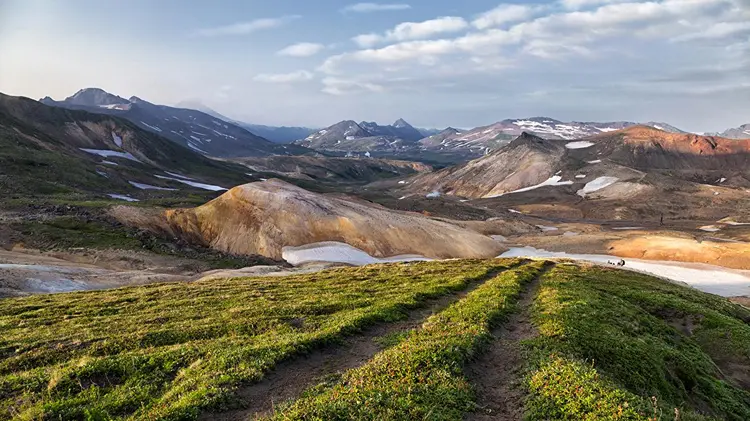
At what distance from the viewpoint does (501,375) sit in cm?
1694

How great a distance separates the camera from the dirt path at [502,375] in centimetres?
1402

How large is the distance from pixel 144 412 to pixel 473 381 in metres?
11.2

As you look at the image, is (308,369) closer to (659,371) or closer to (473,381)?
A: (473,381)

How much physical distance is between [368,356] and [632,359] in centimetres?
1217

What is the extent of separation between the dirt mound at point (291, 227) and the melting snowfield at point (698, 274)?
1971 cm

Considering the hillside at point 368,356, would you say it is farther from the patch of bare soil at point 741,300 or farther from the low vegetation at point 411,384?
the patch of bare soil at point 741,300

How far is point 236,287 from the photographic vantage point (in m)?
37.0

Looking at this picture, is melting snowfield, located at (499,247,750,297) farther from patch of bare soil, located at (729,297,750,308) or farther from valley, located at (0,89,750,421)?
patch of bare soil, located at (729,297,750,308)

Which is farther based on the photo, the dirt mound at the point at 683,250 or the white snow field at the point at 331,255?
the dirt mound at the point at 683,250

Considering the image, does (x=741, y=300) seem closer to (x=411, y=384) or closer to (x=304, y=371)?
(x=411, y=384)

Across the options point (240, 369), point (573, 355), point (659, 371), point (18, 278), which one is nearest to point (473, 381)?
point (573, 355)

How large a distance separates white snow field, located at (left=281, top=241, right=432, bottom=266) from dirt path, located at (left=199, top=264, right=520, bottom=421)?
53.0 metres

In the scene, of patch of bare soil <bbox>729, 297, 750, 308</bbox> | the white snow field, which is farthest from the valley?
the white snow field

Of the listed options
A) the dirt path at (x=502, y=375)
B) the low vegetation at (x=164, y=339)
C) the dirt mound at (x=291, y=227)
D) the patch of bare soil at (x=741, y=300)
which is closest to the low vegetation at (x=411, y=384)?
the dirt path at (x=502, y=375)
